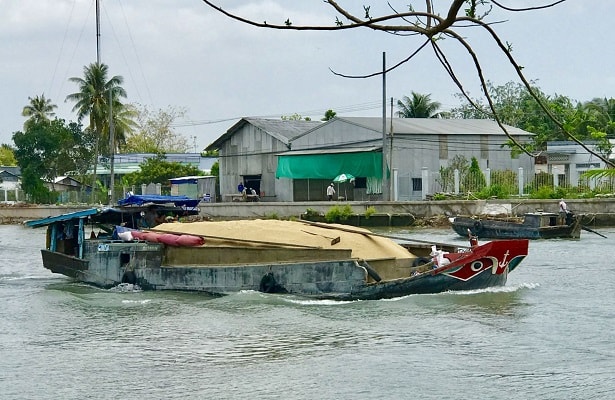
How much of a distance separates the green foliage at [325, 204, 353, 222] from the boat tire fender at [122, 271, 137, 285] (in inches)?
749

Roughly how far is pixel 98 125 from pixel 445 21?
49.4 metres

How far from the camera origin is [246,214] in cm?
3916

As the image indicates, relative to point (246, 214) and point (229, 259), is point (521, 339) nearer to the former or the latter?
point (229, 259)

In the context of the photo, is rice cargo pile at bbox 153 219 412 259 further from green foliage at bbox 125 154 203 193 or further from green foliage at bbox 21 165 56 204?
green foliage at bbox 21 165 56 204

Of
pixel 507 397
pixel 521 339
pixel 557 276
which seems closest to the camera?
pixel 507 397

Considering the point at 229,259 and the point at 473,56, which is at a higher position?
the point at 473,56

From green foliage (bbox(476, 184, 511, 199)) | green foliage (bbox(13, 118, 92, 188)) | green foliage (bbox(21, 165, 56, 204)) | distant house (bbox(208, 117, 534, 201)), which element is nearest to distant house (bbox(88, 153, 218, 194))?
green foliage (bbox(13, 118, 92, 188))

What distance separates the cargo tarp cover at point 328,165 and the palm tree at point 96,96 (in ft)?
43.2

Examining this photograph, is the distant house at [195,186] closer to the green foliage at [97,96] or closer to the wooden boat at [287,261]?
the green foliage at [97,96]

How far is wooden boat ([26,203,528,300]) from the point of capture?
51.1 feet

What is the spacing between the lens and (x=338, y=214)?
3622 centimetres

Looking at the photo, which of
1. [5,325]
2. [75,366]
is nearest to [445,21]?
[75,366]

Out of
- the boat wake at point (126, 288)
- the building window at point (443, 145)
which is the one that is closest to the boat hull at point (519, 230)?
the building window at point (443, 145)

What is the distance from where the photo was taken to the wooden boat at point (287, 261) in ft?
51.1
